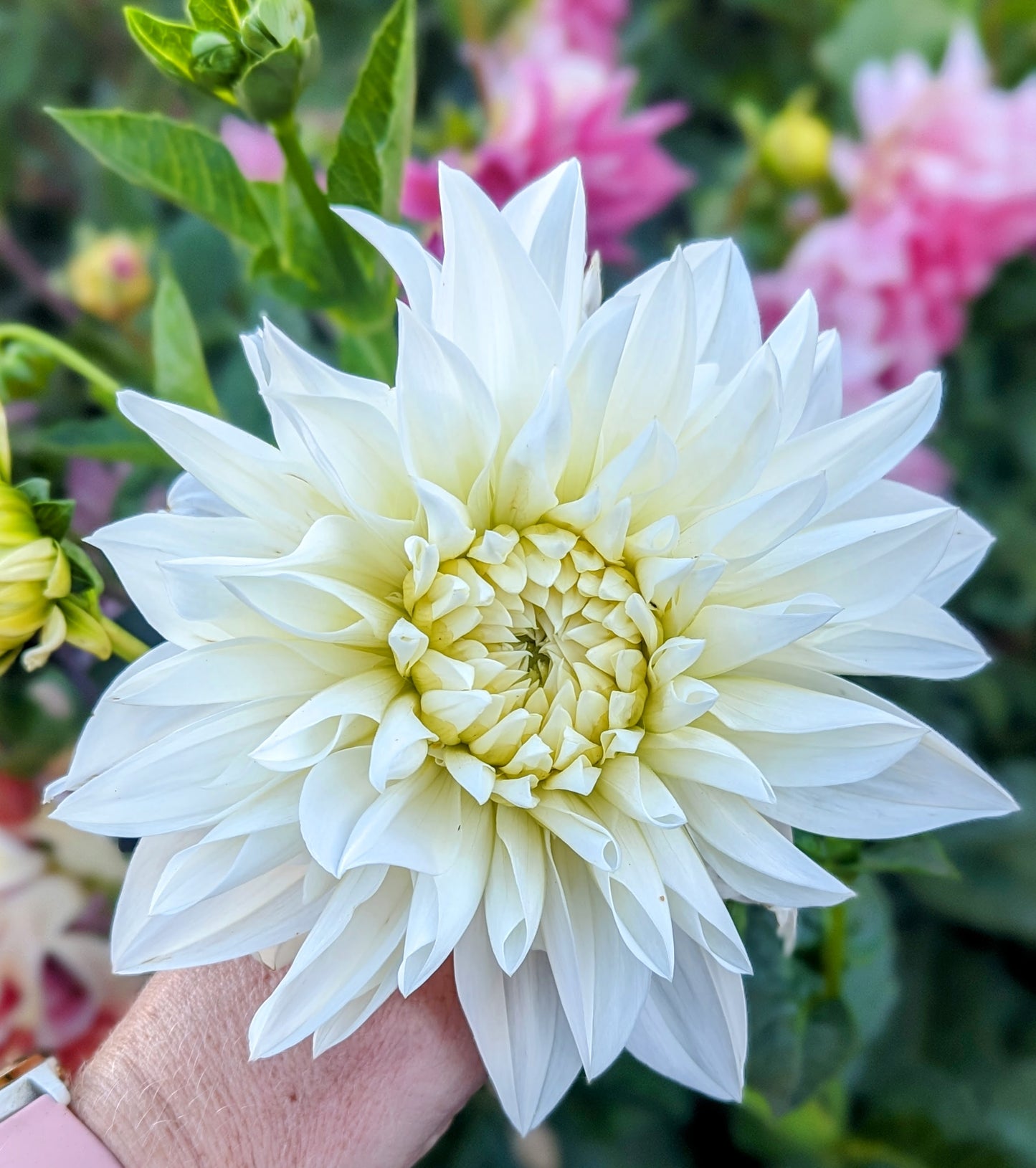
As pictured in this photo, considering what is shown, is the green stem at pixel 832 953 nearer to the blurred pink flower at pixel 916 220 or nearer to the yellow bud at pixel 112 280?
the blurred pink flower at pixel 916 220

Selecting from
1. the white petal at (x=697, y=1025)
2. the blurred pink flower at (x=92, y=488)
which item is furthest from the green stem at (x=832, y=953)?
the blurred pink flower at (x=92, y=488)

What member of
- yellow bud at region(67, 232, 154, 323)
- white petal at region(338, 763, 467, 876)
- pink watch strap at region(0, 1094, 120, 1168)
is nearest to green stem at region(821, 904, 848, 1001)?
white petal at region(338, 763, 467, 876)

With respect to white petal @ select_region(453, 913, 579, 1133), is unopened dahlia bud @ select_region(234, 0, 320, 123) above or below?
above

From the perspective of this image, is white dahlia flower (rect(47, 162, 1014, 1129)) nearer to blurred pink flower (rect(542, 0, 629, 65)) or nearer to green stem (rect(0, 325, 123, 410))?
green stem (rect(0, 325, 123, 410))

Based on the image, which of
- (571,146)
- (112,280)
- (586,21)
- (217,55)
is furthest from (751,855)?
(586,21)

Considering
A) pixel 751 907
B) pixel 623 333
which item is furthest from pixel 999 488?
pixel 623 333
